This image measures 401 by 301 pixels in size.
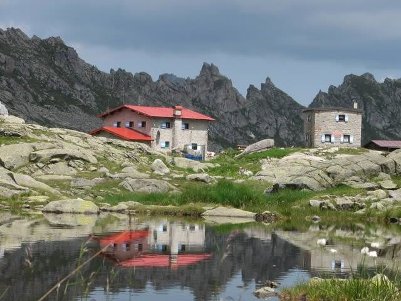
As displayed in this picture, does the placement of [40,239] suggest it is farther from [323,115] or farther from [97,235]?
[323,115]

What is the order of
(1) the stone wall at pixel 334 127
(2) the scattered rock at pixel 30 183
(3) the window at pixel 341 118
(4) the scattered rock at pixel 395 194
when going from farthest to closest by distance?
1. (3) the window at pixel 341 118
2. (1) the stone wall at pixel 334 127
3. (2) the scattered rock at pixel 30 183
4. (4) the scattered rock at pixel 395 194

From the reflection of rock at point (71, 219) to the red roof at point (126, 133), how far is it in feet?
203

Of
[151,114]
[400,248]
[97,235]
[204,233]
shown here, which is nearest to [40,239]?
[97,235]

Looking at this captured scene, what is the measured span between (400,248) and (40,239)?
18.8 metres

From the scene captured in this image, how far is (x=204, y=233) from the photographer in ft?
138

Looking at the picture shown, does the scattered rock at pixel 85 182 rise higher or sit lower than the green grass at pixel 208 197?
higher

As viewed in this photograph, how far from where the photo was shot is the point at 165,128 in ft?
408

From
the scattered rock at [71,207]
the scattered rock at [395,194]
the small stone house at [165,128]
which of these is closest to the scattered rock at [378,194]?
the scattered rock at [395,194]

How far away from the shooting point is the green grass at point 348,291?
667 inches

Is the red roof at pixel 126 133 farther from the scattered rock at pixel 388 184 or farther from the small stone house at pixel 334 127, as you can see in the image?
Result: the scattered rock at pixel 388 184

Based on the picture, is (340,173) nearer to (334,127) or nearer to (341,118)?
(334,127)

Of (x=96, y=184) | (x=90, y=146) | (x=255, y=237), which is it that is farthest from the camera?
(x=90, y=146)

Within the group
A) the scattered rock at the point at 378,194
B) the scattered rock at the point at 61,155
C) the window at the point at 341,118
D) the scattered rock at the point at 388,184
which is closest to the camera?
the scattered rock at the point at 378,194

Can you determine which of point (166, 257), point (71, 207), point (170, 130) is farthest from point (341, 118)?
point (166, 257)
